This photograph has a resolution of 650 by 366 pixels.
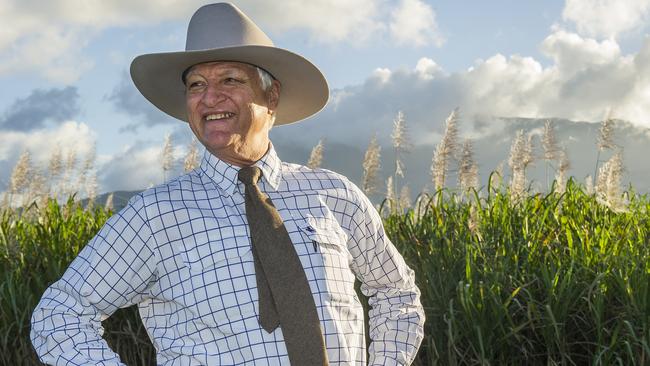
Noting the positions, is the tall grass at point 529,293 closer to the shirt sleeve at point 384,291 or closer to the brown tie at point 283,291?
the shirt sleeve at point 384,291

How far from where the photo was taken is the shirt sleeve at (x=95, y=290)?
7.57ft

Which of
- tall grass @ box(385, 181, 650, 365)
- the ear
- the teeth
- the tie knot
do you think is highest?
the ear

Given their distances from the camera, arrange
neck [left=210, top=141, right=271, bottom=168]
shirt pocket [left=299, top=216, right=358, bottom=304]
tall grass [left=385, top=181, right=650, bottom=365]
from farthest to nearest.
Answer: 1. tall grass [left=385, top=181, right=650, bottom=365]
2. neck [left=210, top=141, right=271, bottom=168]
3. shirt pocket [left=299, top=216, right=358, bottom=304]

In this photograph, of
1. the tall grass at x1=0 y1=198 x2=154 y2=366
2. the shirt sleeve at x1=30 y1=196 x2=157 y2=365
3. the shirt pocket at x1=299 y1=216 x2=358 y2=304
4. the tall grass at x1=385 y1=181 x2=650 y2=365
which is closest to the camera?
the shirt sleeve at x1=30 y1=196 x2=157 y2=365

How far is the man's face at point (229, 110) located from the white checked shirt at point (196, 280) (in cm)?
6

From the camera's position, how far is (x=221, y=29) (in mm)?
2734

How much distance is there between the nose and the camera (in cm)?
253

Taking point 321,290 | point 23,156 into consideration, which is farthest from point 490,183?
point 23,156

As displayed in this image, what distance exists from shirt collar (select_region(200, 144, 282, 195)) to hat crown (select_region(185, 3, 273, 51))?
382mm

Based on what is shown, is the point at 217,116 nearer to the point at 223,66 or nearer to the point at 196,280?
the point at 223,66

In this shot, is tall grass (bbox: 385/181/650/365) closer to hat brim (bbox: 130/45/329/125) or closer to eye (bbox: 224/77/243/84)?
hat brim (bbox: 130/45/329/125)

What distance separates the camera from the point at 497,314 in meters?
3.95

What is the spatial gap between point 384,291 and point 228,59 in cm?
103

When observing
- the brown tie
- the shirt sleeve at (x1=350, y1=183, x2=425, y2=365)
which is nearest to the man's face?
the brown tie
